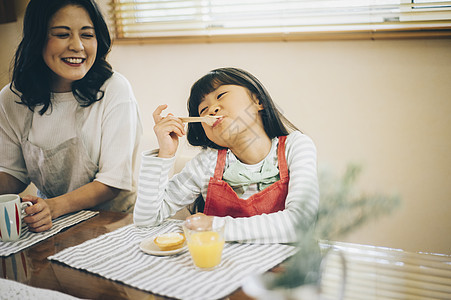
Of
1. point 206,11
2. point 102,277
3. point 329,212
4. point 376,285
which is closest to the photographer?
point 329,212

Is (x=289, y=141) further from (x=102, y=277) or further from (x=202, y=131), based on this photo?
(x=102, y=277)

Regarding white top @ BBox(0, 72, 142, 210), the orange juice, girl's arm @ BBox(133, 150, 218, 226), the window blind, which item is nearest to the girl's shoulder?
girl's arm @ BBox(133, 150, 218, 226)

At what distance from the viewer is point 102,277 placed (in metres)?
0.81

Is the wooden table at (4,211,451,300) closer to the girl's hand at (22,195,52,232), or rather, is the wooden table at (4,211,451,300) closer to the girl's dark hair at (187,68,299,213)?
the girl's hand at (22,195,52,232)

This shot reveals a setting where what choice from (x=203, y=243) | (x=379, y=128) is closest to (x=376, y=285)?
(x=203, y=243)

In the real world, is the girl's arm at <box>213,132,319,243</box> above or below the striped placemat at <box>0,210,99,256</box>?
above

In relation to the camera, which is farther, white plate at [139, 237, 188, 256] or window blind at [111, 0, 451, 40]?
window blind at [111, 0, 451, 40]

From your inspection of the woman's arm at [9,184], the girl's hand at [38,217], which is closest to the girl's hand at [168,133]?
the girl's hand at [38,217]

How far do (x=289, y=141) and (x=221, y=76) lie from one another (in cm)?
28

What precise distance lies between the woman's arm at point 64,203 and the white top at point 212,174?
0.24 meters

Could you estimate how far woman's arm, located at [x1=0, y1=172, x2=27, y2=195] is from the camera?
141 cm

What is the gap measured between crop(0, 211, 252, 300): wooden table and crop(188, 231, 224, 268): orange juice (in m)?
0.10

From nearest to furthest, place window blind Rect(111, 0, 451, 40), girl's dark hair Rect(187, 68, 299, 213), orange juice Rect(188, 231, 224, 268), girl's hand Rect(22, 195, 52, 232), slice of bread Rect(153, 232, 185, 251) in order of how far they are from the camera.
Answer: orange juice Rect(188, 231, 224, 268) < slice of bread Rect(153, 232, 185, 251) < girl's hand Rect(22, 195, 52, 232) < girl's dark hair Rect(187, 68, 299, 213) < window blind Rect(111, 0, 451, 40)

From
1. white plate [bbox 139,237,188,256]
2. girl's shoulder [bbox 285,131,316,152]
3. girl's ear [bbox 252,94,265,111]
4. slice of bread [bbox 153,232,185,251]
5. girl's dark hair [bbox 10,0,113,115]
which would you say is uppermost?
girl's dark hair [bbox 10,0,113,115]
